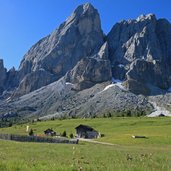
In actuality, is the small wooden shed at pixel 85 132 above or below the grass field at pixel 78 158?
above

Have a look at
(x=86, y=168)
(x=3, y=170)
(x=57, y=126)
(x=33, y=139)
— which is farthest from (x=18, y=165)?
(x=57, y=126)

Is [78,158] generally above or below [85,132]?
below

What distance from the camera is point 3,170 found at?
15.6 meters

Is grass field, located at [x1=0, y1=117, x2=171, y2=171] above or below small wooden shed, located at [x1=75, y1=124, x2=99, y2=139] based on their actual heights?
below

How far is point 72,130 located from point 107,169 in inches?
6258

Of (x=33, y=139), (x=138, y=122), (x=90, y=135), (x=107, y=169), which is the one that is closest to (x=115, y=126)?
(x=138, y=122)

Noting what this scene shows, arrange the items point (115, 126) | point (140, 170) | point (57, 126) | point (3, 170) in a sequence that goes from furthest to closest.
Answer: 1. point (57, 126)
2. point (115, 126)
3. point (140, 170)
4. point (3, 170)

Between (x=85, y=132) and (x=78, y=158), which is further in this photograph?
(x=85, y=132)

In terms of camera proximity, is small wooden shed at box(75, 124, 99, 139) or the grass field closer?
the grass field

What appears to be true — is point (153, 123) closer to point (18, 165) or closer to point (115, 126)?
point (115, 126)

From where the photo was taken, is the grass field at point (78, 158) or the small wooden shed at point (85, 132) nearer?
the grass field at point (78, 158)

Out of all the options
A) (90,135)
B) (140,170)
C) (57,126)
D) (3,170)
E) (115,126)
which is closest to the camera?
(3,170)

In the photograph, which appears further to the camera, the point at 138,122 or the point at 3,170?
the point at 138,122

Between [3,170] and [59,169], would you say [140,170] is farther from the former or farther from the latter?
[3,170]
